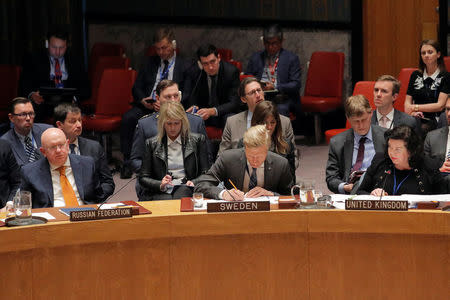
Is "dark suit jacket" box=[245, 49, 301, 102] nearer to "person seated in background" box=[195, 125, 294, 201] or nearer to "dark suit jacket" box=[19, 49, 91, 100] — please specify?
"dark suit jacket" box=[19, 49, 91, 100]

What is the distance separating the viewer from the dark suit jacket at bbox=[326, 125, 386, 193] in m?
5.39

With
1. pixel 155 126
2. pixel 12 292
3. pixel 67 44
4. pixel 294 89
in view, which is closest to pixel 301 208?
pixel 12 292

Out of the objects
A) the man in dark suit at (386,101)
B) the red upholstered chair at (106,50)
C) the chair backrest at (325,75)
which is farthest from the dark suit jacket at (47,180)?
the red upholstered chair at (106,50)

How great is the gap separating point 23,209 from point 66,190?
896 mm

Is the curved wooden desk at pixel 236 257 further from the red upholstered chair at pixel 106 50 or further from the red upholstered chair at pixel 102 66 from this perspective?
the red upholstered chair at pixel 106 50

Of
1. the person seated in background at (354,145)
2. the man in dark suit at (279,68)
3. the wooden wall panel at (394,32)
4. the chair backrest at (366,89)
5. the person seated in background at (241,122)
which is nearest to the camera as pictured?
the person seated in background at (354,145)

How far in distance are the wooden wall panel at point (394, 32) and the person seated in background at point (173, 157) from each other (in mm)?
3486

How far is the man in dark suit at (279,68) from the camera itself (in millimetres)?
7734

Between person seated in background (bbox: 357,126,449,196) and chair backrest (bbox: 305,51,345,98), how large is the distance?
373 centimetres

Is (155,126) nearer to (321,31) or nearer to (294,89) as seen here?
(294,89)

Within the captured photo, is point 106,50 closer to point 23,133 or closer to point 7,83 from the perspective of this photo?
point 7,83

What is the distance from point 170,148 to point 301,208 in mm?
1546

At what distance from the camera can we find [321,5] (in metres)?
8.78

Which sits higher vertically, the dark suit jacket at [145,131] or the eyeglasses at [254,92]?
the eyeglasses at [254,92]
